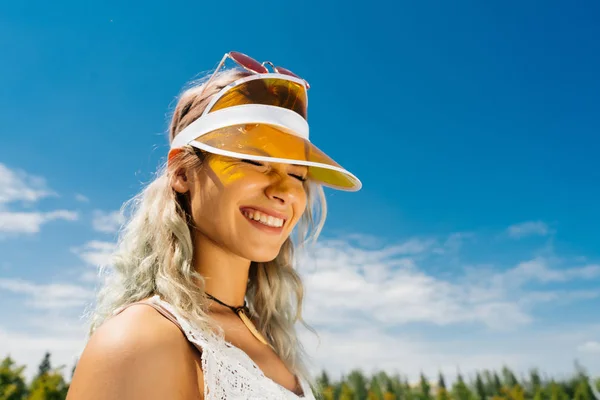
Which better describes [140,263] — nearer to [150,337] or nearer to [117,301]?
[117,301]

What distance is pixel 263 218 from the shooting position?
292 cm

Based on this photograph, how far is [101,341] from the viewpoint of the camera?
2.21 meters

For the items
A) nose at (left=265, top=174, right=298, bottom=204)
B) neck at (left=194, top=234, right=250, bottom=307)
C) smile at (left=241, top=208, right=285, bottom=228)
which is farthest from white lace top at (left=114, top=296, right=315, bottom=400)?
nose at (left=265, top=174, right=298, bottom=204)

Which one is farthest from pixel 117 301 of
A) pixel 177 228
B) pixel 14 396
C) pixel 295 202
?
pixel 14 396

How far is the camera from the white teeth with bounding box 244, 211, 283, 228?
2887 mm

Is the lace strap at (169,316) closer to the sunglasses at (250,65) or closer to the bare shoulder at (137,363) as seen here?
the bare shoulder at (137,363)

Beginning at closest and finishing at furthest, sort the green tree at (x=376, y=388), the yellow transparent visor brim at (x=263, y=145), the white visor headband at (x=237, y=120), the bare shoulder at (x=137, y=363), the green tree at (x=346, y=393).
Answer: the bare shoulder at (x=137, y=363) < the yellow transparent visor brim at (x=263, y=145) < the white visor headband at (x=237, y=120) < the green tree at (x=346, y=393) < the green tree at (x=376, y=388)

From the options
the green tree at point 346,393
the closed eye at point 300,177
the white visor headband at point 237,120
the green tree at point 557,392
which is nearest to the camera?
the white visor headband at point 237,120

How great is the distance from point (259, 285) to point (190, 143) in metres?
1.24

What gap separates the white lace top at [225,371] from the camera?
7.67 feet

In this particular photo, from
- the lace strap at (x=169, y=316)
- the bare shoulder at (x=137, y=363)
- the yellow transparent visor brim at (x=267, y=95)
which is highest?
the yellow transparent visor brim at (x=267, y=95)

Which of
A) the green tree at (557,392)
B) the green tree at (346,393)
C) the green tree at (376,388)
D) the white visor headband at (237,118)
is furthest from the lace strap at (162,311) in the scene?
the green tree at (557,392)

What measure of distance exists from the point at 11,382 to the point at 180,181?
2511cm

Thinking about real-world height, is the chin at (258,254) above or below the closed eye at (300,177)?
below
